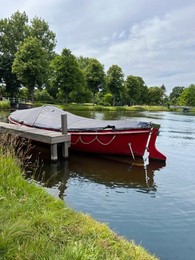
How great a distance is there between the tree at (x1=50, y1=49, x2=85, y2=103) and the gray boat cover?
32.1 m

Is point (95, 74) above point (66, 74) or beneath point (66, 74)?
above

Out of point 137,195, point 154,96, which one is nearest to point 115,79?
point 154,96

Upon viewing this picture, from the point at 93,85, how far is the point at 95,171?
4519 cm

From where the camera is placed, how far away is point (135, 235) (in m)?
4.57

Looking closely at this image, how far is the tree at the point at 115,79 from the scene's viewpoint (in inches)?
2287

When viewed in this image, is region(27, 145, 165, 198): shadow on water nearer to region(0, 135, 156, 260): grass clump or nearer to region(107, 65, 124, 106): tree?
region(0, 135, 156, 260): grass clump

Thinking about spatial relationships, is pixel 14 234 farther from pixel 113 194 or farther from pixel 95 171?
pixel 95 171

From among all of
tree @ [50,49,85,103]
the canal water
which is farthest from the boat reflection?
tree @ [50,49,85,103]

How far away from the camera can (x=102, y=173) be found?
842 cm

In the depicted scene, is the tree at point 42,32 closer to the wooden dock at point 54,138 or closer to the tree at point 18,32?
the tree at point 18,32

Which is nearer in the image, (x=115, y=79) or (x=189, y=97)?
(x=115, y=79)

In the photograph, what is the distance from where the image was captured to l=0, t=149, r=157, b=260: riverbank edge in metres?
2.61

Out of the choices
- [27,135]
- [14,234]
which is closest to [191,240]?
[14,234]

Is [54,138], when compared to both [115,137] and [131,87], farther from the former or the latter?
[131,87]
